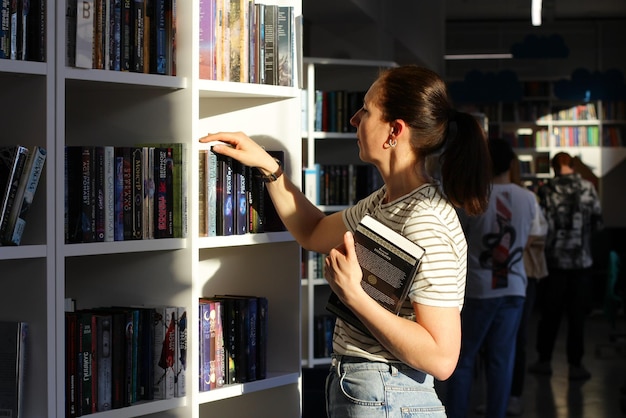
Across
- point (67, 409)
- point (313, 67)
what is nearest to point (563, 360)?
point (313, 67)

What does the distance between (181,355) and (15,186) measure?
0.65 metres

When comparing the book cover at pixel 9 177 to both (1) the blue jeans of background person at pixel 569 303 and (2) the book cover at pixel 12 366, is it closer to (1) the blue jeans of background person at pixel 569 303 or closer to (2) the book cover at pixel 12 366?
(2) the book cover at pixel 12 366

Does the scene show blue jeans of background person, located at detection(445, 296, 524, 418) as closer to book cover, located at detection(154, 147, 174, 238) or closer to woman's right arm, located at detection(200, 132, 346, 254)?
woman's right arm, located at detection(200, 132, 346, 254)

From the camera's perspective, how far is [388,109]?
7.36ft

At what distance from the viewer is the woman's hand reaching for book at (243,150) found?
8.13 feet

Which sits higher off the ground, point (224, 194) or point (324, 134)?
point (324, 134)

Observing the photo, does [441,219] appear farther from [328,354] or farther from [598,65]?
[598,65]

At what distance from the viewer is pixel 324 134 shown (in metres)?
5.86

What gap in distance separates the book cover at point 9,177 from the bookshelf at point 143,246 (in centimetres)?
6

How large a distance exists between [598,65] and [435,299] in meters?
12.4

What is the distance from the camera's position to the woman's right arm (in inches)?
A: 99.9

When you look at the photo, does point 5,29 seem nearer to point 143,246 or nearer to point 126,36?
point 126,36

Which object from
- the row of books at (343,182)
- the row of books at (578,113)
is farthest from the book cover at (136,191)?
the row of books at (578,113)

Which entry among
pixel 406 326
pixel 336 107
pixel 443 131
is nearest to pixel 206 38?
pixel 443 131
